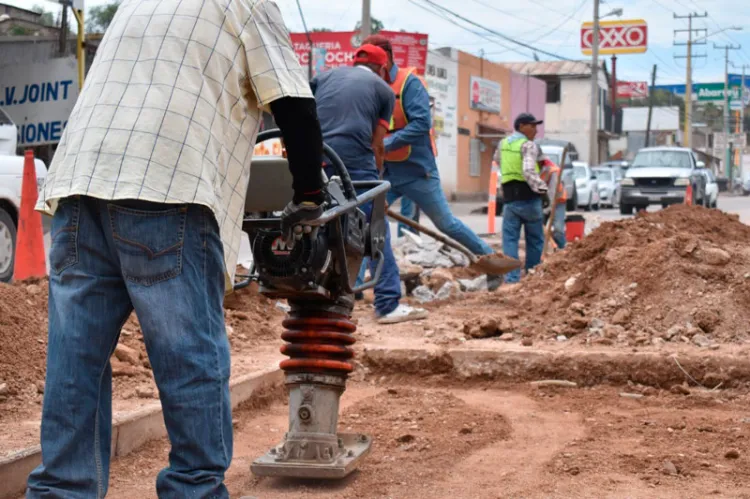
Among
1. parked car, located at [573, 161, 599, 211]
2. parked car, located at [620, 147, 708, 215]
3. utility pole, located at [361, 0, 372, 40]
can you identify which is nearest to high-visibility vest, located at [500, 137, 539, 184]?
utility pole, located at [361, 0, 372, 40]

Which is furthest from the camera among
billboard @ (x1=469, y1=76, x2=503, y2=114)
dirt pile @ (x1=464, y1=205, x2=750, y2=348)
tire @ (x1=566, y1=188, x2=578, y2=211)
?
billboard @ (x1=469, y1=76, x2=503, y2=114)

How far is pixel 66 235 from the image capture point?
2.88 meters

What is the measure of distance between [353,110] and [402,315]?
1.57 meters

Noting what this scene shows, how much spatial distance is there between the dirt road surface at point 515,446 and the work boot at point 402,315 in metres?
1.37

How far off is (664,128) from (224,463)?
9648 cm

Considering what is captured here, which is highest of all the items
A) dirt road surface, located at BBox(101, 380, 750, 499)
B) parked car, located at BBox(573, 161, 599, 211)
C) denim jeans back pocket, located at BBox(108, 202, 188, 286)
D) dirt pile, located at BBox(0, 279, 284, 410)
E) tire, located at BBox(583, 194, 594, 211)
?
denim jeans back pocket, located at BBox(108, 202, 188, 286)

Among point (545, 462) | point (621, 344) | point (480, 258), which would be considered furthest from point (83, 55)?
point (545, 462)

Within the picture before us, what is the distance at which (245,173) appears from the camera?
312 cm

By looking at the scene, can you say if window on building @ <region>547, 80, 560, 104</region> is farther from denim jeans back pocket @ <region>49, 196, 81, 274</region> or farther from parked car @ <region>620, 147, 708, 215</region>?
denim jeans back pocket @ <region>49, 196, 81, 274</region>

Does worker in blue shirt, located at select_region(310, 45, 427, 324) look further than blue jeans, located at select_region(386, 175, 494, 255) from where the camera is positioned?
No

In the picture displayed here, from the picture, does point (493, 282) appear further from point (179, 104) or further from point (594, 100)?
point (594, 100)

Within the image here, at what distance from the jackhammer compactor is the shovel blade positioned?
4.52 metres

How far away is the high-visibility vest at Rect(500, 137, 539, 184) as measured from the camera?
34.6ft

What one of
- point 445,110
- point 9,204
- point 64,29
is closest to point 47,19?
point 64,29
